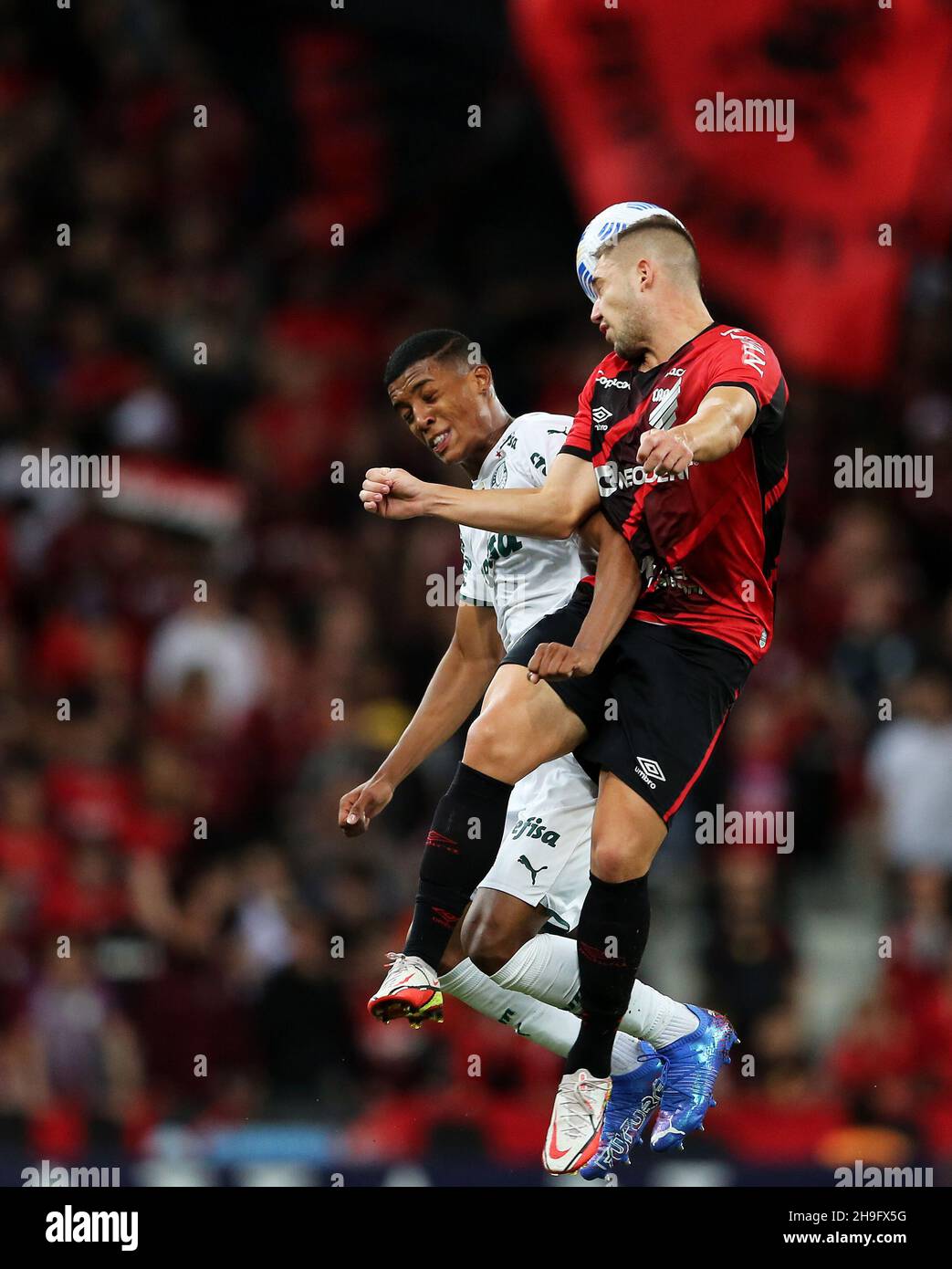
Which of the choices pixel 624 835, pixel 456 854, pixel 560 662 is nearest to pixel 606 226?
pixel 560 662

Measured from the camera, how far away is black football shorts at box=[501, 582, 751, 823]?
5.12m

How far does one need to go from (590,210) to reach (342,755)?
13.2ft

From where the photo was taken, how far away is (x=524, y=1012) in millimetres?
5797

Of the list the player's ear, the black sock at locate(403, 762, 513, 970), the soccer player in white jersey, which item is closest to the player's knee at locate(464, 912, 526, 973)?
the soccer player in white jersey

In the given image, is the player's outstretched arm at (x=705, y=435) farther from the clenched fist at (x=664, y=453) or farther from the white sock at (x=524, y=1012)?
the white sock at (x=524, y=1012)

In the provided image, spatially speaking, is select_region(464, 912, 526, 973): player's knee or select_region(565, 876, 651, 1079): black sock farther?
select_region(464, 912, 526, 973): player's knee

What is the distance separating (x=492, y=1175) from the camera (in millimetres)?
7781

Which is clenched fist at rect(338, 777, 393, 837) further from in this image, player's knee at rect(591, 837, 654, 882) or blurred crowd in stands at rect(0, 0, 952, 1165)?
blurred crowd in stands at rect(0, 0, 952, 1165)

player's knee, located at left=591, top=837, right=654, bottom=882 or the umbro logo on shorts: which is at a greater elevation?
the umbro logo on shorts

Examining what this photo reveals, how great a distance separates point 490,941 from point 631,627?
963mm

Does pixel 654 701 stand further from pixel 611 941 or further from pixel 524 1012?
pixel 524 1012

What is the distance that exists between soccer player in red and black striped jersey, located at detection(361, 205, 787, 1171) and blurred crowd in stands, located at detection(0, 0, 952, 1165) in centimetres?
318

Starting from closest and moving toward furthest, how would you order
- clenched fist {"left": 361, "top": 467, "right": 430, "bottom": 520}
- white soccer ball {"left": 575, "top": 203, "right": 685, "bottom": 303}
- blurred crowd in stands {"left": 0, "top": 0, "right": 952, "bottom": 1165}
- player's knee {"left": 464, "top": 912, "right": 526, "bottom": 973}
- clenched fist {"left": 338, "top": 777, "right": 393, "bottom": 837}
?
clenched fist {"left": 361, "top": 467, "right": 430, "bottom": 520}
white soccer ball {"left": 575, "top": 203, "right": 685, "bottom": 303}
player's knee {"left": 464, "top": 912, "right": 526, "bottom": 973}
clenched fist {"left": 338, "top": 777, "right": 393, "bottom": 837}
blurred crowd in stands {"left": 0, "top": 0, "right": 952, "bottom": 1165}
